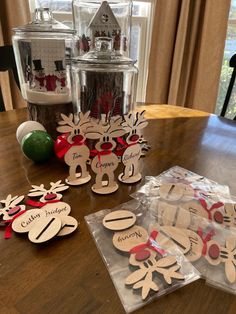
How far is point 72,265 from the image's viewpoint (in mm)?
443

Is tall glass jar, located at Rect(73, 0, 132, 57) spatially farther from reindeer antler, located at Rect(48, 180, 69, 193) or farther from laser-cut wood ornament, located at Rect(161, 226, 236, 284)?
laser-cut wood ornament, located at Rect(161, 226, 236, 284)

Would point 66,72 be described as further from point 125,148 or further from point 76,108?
point 125,148

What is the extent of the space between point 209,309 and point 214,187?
1.07ft

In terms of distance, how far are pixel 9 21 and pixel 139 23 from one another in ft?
3.33

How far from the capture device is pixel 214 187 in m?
0.66

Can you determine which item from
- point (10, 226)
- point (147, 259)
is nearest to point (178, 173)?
point (147, 259)

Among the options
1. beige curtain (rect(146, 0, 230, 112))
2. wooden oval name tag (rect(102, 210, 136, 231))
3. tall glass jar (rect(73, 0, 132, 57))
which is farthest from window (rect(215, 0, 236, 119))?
wooden oval name tag (rect(102, 210, 136, 231))

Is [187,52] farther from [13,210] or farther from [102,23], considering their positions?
[13,210]

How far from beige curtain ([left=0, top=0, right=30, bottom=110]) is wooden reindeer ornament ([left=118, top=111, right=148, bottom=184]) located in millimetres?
1376

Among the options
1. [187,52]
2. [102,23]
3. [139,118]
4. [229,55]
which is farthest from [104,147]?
[229,55]

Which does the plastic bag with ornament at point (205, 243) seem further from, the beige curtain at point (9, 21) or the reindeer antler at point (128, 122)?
the beige curtain at point (9, 21)

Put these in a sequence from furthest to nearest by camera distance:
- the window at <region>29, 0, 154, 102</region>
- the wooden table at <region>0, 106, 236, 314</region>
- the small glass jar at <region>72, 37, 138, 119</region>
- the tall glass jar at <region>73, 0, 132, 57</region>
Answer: the window at <region>29, 0, 154, 102</region> < the tall glass jar at <region>73, 0, 132, 57</region> < the small glass jar at <region>72, 37, 138, 119</region> < the wooden table at <region>0, 106, 236, 314</region>

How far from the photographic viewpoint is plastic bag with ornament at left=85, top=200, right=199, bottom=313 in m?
0.40

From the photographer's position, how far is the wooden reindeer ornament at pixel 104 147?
62 centimetres
